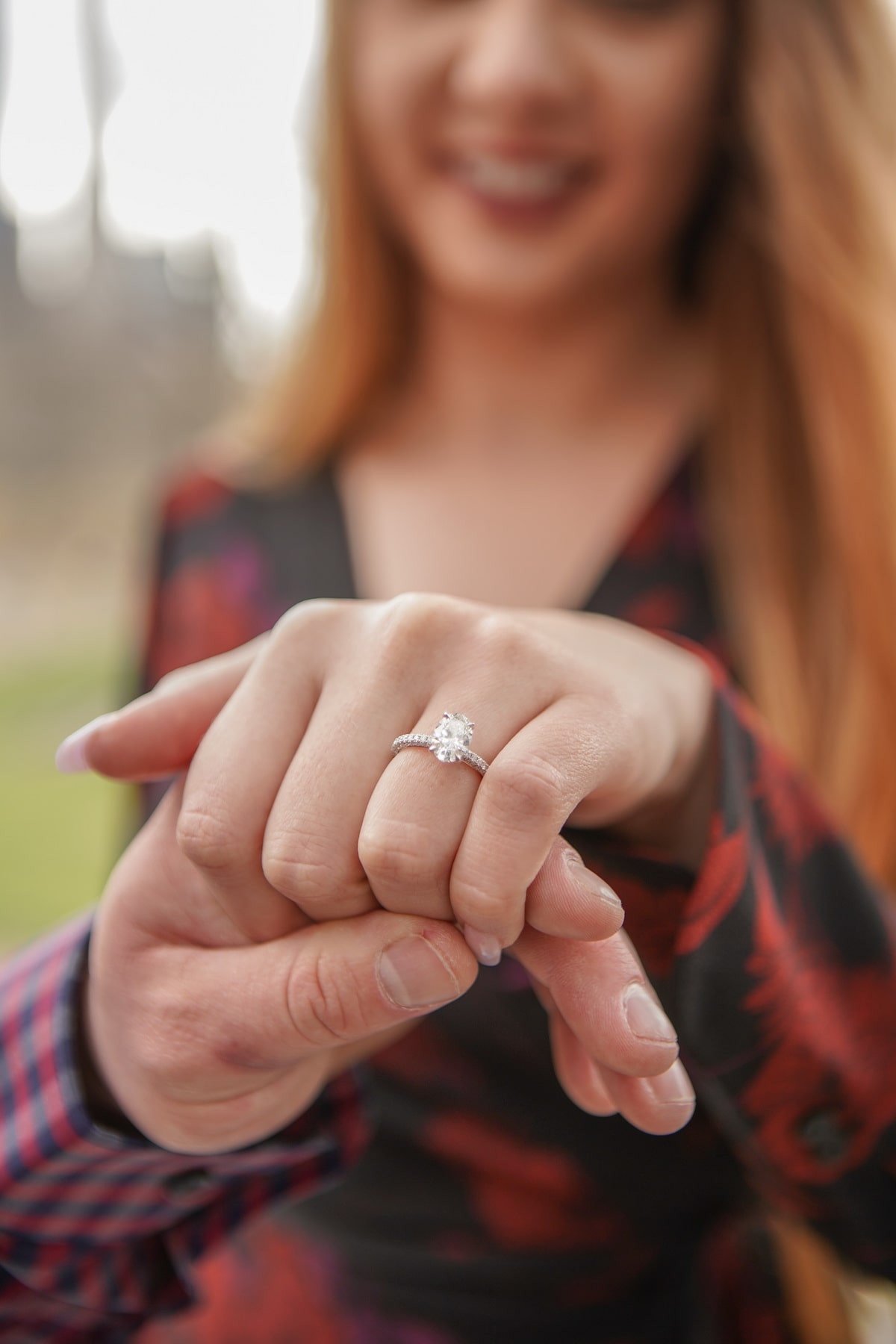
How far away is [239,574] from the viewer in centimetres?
97

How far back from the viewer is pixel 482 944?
375 millimetres

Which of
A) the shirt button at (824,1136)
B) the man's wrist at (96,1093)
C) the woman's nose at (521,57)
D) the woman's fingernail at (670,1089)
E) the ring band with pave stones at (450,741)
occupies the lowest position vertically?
the shirt button at (824,1136)

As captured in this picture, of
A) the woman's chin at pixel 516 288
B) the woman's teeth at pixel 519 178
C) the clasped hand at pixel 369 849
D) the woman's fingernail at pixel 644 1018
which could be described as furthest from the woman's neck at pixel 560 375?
the woman's fingernail at pixel 644 1018

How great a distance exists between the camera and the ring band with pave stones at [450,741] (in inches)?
14.5

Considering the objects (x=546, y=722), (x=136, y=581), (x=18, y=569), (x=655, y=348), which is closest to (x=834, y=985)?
(x=546, y=722)

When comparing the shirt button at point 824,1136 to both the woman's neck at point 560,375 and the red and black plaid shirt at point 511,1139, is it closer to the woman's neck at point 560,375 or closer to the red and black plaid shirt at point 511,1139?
the red and black plaid shirt at point 511,1139

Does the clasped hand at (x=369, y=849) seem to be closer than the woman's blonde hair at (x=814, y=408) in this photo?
Yes

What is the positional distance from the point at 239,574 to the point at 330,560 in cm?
10

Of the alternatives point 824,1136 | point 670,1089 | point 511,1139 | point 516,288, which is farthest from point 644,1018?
point 516,288

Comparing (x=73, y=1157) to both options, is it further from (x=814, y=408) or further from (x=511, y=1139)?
(x=814, y=408)

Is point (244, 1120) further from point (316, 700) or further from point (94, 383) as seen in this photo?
point (94, 383)

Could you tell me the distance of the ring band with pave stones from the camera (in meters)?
0.37

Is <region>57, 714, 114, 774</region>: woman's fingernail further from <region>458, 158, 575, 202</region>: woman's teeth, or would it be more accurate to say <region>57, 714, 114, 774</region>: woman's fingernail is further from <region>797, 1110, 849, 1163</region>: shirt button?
<region>458, 158, 575, 202</region>: woman's teeth

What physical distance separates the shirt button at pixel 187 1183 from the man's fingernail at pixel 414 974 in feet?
0.78
